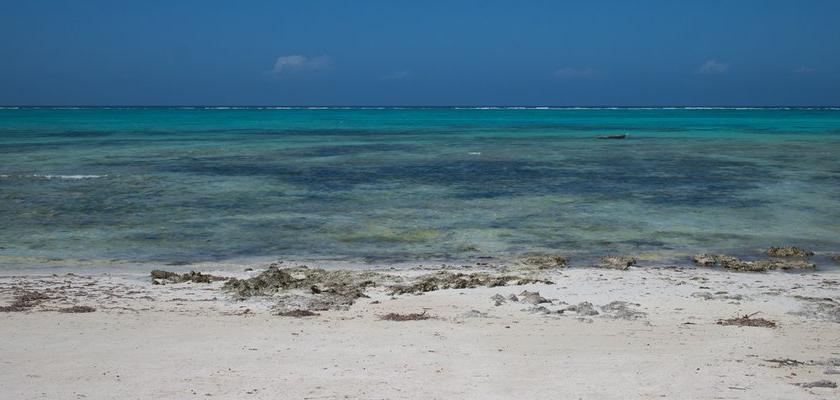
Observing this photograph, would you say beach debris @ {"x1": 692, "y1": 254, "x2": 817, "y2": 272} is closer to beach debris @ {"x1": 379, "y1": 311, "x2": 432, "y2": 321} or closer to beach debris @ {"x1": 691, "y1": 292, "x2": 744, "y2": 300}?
beach debris @ {"x1": 691, "y1": 292, "x2": 744, "y2": 300}

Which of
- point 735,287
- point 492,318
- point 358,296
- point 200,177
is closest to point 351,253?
point 358,296

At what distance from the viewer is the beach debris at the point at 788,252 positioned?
13031 millimetres

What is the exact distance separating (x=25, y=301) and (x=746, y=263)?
10019 mm

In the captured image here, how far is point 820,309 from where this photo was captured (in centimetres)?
916

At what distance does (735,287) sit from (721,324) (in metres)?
2.15

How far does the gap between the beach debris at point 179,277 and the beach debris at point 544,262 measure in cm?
455

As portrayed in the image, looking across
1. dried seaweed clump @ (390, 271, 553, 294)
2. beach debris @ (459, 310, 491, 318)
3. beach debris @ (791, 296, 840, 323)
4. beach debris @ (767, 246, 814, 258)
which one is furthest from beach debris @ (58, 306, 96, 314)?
beach debris @ (767, 246, 814, 258)

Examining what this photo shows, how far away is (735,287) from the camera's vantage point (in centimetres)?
1040

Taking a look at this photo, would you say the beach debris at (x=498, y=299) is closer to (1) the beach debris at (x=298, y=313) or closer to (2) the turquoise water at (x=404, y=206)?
(1) the beach debris at (x=298, y=313)

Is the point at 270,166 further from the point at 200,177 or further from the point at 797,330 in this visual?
the point at 797,330

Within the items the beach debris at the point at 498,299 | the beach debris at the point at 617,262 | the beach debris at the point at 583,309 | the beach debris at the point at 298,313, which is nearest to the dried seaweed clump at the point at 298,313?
the beach debris at the point at 298,313

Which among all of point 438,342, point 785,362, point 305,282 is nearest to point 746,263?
point 785,362

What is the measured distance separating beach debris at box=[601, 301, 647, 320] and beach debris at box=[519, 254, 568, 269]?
8.70 feet

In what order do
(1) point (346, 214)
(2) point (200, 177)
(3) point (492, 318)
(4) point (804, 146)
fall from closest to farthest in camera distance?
(3) point (492, 318), (1) point (346, 214), (2) point (200, 177), (4) point (804, 146)
